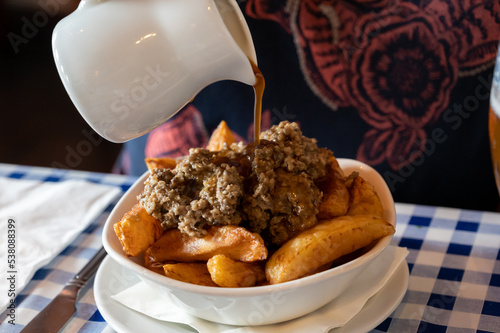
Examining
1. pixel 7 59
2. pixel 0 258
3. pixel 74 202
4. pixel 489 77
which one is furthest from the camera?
pixel 7 59

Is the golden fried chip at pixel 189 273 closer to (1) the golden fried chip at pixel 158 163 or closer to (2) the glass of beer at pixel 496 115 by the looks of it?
(1) the golden fried chip at pixel 158 163

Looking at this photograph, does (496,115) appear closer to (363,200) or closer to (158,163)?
(363,200)

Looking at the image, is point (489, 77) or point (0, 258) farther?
point (489, 77)

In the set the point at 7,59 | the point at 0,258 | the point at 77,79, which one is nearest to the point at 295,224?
the point at 77,79

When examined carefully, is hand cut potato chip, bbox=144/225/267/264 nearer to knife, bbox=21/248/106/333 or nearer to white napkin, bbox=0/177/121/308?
knife, bbox=21/248/106/333

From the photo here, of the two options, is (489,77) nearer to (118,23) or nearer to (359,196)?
(359,196)

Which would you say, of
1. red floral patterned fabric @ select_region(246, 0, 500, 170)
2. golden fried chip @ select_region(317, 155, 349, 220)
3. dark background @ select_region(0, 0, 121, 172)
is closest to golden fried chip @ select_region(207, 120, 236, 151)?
golden fried chip @ select_region(317, 155, 349, 220)
